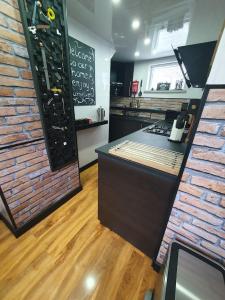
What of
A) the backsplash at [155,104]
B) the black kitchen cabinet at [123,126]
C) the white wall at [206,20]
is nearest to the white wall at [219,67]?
the white wall at [206,20]

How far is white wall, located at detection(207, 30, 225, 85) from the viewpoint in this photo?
53 centimetres

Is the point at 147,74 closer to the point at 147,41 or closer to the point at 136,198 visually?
the point at 147,41

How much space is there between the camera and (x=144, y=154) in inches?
42.1

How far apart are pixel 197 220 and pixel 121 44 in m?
2.94

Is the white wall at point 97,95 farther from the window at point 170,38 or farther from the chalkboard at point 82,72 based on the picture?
the window at point 170,38

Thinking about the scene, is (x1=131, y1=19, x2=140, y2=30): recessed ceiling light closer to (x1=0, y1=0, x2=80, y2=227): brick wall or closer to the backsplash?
(x1=0, y1=0, x2=80, y2=227): brick wall

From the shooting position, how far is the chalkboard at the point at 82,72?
187 centimetres

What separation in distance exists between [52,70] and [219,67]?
1.31 m

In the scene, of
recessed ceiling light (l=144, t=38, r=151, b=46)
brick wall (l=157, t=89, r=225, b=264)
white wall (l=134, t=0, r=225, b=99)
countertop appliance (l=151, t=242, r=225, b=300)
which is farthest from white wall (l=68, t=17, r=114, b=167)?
countertop appliance (l=151, t=242, r=225, b=300)

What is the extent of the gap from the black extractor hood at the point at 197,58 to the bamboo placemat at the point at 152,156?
644 mm

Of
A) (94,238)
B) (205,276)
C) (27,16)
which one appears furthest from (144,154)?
(27,16)

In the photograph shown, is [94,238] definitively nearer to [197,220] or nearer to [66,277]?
[66,277]

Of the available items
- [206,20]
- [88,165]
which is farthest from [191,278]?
[206,20]

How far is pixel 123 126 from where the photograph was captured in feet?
12.0
